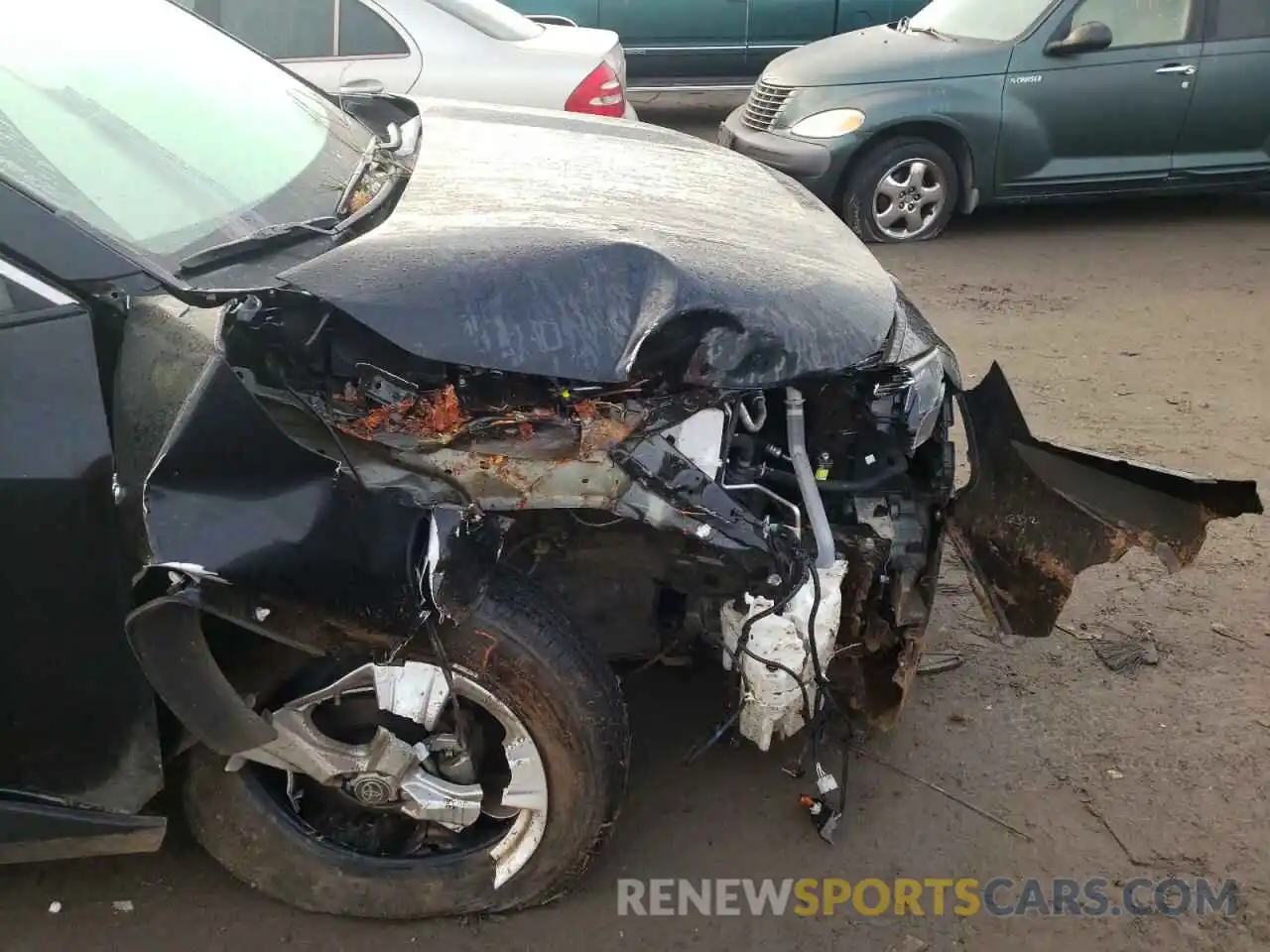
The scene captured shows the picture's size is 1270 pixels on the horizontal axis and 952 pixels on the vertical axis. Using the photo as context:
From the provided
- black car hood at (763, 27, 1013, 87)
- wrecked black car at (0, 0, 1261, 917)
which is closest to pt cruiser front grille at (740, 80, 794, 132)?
black car hood at (763, 27, 1013, 87)

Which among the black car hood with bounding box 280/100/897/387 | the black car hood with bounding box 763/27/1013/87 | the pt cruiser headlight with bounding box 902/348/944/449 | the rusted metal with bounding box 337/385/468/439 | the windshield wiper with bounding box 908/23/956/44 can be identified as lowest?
the pt cruiser headlight with bounding box 902/348/944/449

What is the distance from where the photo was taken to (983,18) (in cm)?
657

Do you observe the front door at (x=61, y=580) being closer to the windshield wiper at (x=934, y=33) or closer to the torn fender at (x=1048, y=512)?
the torn fender at (x=1048, y=512)

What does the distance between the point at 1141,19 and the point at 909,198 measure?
170 cm

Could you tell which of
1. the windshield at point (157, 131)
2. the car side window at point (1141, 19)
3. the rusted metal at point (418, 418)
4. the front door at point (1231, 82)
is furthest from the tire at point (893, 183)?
the rusted metal at point (418, 418)

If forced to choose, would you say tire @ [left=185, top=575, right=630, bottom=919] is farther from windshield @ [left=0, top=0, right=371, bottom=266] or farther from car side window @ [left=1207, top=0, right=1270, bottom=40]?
car side window @ [left=1207, top=0, right=1270, bottom=40]

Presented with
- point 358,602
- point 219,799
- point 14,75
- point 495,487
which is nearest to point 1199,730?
point 495,487

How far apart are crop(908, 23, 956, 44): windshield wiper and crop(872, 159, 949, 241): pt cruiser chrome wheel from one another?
849mm

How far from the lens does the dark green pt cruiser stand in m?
6.26

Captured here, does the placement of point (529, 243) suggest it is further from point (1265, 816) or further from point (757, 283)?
point (1265, 816)

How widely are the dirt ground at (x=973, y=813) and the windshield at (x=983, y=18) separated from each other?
11.2 feet

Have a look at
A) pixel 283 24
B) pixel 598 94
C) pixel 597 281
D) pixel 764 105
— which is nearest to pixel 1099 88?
pixel 764 105

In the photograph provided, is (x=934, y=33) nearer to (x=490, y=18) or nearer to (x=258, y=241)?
(x=490, y=18)

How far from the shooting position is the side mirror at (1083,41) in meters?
6.19
